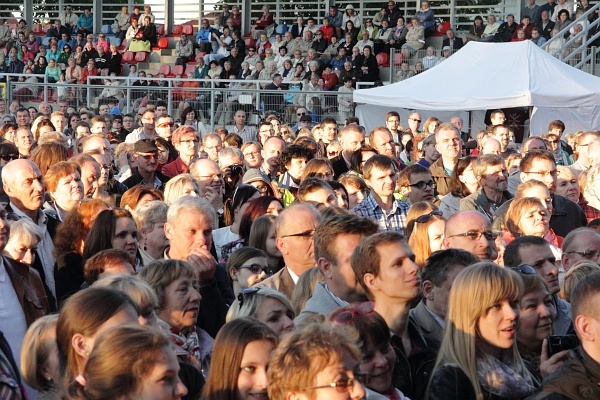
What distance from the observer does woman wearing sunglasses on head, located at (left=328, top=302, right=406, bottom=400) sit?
435 cm

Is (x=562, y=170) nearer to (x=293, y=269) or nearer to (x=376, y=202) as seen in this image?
(x=376, y=202)

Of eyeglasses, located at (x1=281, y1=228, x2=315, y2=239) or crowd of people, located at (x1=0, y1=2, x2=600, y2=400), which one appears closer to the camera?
crowd of people, located at (x1=0, y1=2, x2=600, y2=400)

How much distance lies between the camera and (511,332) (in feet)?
15.4

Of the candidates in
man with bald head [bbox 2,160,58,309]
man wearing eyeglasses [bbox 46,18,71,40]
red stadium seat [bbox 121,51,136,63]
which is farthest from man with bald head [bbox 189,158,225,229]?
man wearing eyeglasses [bbox 46,18,71,40]

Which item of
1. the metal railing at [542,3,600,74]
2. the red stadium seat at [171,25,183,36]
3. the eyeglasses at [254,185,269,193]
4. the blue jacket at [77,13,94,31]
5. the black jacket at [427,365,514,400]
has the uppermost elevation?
the blue jacket at [77,13,94,31]

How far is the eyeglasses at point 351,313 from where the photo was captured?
4379mm

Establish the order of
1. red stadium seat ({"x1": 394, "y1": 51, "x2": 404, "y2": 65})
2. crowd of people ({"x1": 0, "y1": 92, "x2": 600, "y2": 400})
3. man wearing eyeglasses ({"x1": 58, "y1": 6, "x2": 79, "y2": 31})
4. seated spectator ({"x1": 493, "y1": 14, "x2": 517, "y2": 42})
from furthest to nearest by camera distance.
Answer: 1. man wearing eyeglasses ({"x1": 58, "y1": 6, "x2": 79, "y2": 31})
2. red stadium seat ({"x1": 394, "y1": 51, "x2": 404, "y2": 65})
3. seated spectator ({"x1": 493, "y1": 14, "x2": 517, "y2": 42})
4. crowd of people ({"x1": 0, "y1": 92, "x2": 600, "y2": 400})

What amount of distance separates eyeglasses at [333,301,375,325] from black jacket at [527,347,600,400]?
718 millimetres

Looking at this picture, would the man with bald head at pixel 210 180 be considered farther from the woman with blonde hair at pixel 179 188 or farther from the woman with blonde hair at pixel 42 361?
the woman with blonde hair at pixel 42 361

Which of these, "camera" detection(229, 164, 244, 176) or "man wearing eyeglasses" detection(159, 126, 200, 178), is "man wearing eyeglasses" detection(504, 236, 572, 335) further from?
"man wearing eyeglasses" detection(159, 126, 200, 178)

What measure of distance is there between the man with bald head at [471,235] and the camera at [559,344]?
69.1 inches

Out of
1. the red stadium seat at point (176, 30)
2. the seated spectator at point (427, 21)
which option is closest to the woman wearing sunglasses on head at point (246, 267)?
the seated spectator at point (427, 21)

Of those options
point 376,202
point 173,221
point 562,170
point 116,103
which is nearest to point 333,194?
point 376,202

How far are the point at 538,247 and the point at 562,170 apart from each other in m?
3.82
